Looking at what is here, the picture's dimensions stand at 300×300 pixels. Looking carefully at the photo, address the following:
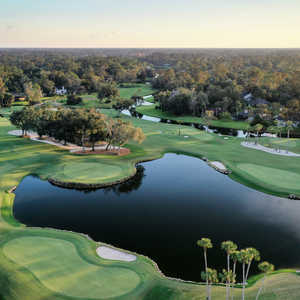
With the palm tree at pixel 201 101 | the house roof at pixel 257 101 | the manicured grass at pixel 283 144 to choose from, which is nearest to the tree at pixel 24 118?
the manicured grass at pixel 283 144

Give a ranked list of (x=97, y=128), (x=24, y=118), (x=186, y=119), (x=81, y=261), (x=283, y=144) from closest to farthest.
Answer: (x=81, y=261) → (x=97, y=128) → (x=283, y=144) → (x=24, y=118) → (x=186, y=119)

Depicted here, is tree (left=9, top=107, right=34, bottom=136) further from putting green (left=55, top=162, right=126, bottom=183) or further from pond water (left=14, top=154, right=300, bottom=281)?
pond water (left=14, top=154, right=300, bottom=281)

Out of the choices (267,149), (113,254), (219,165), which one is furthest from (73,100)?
(113,254)

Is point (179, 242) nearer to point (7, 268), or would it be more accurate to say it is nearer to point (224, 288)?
point (224, 288)

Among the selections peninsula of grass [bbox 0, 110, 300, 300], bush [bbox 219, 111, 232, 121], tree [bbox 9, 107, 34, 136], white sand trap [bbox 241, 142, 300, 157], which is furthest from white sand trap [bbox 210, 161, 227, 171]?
bush [bbox 219, 111, 232, 121]

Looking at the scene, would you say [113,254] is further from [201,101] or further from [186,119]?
[201,101]

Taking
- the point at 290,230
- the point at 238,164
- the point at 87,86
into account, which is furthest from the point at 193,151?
the point at 87,86
